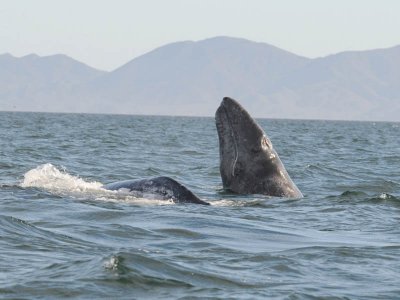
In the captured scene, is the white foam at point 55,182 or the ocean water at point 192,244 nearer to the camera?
the ocean water at point 192,244

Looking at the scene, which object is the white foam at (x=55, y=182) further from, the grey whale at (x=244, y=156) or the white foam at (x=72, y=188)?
the grey whale at (x=244, y=156)

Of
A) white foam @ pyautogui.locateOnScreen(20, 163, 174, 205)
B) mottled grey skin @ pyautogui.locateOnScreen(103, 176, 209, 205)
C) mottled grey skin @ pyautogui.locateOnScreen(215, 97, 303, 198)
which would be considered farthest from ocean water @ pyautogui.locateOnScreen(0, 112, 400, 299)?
mottled grey skin @ pyautogui.locateOnScreen(215, 97, 303, 198)

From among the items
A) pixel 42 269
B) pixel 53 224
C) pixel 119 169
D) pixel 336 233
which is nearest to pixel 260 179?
pixel 336 233

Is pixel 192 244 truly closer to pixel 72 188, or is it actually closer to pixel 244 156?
pixel 244 156

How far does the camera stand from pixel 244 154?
1617cm

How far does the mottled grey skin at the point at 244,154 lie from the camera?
16188mm

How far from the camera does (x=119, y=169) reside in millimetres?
24672

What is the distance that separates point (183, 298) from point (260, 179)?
7694 millimetres

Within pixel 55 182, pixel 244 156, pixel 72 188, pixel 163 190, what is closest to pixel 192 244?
pixel 163 190

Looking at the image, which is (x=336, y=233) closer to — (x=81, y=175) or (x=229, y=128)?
(x=229, y=128)

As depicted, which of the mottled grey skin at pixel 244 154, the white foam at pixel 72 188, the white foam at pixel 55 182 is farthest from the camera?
the white foam at pixel 55 182

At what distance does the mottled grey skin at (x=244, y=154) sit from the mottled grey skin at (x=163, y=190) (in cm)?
142

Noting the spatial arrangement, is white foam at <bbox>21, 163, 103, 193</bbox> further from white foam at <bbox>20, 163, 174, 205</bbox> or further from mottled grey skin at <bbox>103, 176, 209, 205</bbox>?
mottled grey skin at <bbox>103, 176, 209, 205</bbox>

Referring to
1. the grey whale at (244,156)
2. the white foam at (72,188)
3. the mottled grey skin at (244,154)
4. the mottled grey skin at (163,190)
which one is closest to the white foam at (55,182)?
the white foam at (72,188)
